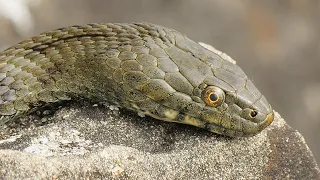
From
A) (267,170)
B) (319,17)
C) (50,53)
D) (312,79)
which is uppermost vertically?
(50,53)

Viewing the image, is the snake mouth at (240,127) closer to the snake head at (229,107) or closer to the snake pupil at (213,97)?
the snake head at (229,107)

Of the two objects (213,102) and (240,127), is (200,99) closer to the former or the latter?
Answer: (213,102)

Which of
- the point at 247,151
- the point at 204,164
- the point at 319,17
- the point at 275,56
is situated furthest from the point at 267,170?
the point at 319,17

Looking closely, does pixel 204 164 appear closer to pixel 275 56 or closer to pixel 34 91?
pixel 34 91

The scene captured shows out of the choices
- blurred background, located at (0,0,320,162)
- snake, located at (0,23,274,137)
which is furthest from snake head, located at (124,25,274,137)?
blurred background, located at (0,0,320,162)

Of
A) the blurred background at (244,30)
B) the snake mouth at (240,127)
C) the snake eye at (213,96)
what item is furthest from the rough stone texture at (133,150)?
the blurred background at (244,30)

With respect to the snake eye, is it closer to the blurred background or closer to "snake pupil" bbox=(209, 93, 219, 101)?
"snake pupil" bbox=(209, 93, 219, 101)

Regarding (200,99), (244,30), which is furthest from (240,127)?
(244,30)
